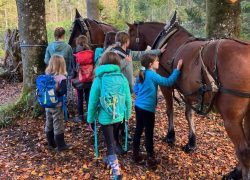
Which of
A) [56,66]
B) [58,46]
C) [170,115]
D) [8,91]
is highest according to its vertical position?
[58,46]

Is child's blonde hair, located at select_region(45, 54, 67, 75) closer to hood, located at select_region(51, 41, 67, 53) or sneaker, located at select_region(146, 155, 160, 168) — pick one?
hood, located at select_region(51, 41, 67, 53)

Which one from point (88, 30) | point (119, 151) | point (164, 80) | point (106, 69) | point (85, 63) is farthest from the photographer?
point (88, 30)

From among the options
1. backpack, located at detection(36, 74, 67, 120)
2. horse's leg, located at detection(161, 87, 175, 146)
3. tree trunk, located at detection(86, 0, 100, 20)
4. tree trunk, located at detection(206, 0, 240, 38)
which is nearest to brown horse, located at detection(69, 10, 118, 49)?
horse's leg, located at detection(161, 87, 175, 146)

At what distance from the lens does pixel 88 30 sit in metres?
6.41

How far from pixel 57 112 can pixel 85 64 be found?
47.3 inches

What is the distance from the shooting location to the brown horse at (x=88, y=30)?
20.8 feet

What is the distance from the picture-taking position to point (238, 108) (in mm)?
3604

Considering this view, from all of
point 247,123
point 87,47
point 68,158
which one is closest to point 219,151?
point 247,123

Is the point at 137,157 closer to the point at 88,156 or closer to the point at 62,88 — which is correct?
the point at 88,156

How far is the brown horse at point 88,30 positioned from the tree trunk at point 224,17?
2372 millimetres

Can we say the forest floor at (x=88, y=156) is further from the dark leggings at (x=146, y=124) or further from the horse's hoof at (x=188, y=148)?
the dark leggings at (x=146, y=124)

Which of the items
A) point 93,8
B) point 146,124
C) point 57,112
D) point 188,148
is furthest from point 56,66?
point 93,8

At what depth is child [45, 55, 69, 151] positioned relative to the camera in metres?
4.55

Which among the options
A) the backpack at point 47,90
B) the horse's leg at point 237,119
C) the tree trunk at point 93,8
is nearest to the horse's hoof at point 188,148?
the horse's leg at point 237,119
